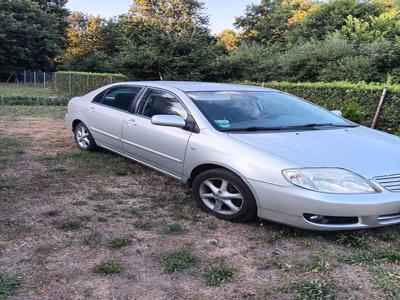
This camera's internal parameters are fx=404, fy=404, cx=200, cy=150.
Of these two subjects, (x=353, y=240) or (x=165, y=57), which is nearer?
(x=353, y=240)

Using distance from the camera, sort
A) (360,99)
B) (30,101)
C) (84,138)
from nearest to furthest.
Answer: (84,138), (360,99), (30,101)

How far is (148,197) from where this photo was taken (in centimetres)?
420

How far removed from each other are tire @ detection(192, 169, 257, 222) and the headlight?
0.45 m

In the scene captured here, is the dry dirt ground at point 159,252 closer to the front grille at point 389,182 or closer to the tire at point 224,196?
the tire at point 224,196

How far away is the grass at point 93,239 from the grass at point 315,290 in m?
1.50

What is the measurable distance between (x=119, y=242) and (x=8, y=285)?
0.85 metres

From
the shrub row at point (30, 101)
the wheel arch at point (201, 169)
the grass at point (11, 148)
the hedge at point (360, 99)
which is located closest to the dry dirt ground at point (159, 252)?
the wheel arch at point (201, 169)

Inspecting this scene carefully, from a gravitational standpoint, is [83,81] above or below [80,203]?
above

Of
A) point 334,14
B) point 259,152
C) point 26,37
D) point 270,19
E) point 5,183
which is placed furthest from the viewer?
point 26,37

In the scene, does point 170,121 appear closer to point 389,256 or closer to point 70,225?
point 70,225

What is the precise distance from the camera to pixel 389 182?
10.1 ft

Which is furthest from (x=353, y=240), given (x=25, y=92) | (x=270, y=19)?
(x=270, y=19)

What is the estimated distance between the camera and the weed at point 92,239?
3056 mm

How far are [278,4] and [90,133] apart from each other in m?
32.2
